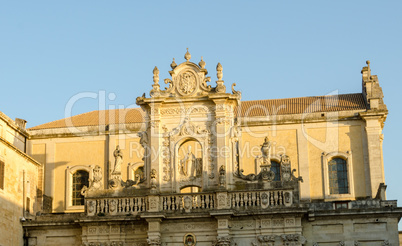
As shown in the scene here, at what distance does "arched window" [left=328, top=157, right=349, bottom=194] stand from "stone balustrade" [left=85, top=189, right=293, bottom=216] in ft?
29.1

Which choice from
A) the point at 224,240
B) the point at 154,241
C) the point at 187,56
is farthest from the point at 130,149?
the point at 224,240

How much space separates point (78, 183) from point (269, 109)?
11531 mm

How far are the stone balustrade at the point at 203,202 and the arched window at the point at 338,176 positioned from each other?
8857 millimetres

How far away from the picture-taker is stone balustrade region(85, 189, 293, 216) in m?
35.4

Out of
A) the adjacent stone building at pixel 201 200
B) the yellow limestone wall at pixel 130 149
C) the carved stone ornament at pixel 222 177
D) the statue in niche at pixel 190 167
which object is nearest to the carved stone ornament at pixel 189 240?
the adjacent stone building at pixel 201 200

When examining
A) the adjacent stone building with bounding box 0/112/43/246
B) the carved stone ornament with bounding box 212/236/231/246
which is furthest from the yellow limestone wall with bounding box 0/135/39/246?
the carved stone ornament with bounding box 212/236/231/246

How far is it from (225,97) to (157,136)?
3568 mm

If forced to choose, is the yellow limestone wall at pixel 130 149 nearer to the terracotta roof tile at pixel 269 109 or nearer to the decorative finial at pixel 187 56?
the terracotta roof tile at pixel 269 109

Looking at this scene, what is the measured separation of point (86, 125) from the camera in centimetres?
4628

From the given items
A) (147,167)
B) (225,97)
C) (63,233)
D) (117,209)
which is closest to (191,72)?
(225,97)

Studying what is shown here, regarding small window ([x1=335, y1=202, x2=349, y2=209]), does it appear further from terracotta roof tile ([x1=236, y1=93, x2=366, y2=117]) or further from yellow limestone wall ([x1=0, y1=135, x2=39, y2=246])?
yellow limestone wall ([x1=0, y1=135, x2=39, y2=246])

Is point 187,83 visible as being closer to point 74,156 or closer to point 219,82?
point 219,82

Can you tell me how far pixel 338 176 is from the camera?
43938 millimetres

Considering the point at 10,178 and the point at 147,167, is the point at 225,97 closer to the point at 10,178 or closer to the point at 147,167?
the point at 147,167
